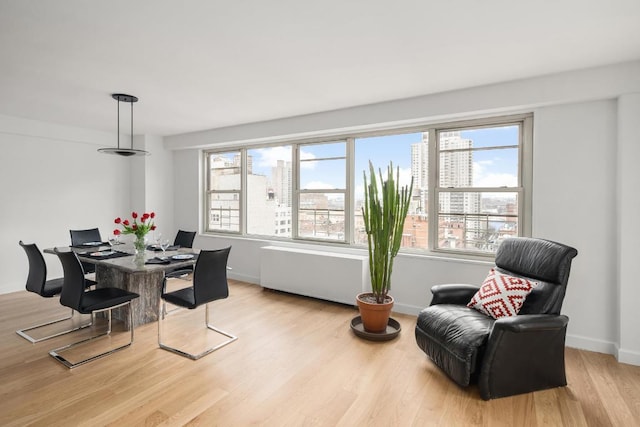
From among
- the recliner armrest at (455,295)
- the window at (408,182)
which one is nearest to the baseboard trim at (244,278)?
the window at (408,182)

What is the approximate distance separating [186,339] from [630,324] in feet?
12.7

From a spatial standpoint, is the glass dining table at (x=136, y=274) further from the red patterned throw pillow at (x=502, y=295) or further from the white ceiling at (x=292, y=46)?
the red patterned throw pillow at (x=502, y=295)

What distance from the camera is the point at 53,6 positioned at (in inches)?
77.4

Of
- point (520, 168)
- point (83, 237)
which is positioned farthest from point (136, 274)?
point (520, 168)

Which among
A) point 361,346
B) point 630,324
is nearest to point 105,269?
point 361,346

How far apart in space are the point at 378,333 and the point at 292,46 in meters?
2.64

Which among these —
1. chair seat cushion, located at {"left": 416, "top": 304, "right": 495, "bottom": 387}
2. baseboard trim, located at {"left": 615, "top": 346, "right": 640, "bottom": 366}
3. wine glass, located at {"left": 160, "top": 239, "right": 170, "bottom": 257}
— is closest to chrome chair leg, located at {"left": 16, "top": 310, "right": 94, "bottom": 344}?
wine glass, located at {"left": 160, "top": 239, "right": 170, "bottom": 257}

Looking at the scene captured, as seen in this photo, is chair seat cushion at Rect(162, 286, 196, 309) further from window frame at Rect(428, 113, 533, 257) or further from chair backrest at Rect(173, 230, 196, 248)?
window frame at Rect(428, 113, 533, 257)

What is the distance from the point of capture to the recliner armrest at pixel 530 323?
2.18 metres

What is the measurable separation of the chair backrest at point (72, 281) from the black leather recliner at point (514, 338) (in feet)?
9.20

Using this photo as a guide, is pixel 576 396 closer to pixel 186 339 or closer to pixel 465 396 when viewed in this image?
pixel 465 396

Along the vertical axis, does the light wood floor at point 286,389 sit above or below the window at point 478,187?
below

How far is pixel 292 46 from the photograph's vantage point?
248 cm

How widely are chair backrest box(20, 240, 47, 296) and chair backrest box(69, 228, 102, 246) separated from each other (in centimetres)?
111
